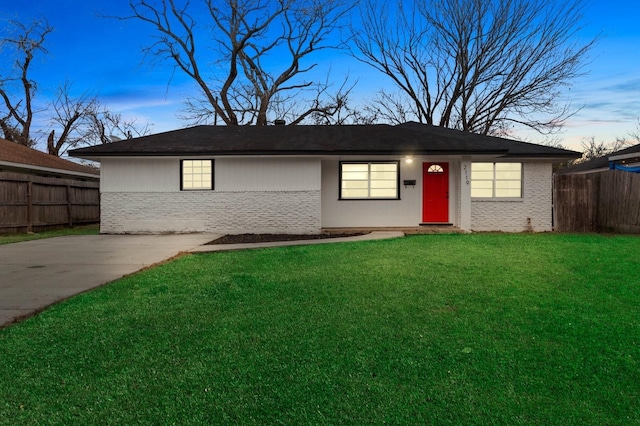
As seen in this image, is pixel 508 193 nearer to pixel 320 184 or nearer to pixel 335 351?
pixel 320 184

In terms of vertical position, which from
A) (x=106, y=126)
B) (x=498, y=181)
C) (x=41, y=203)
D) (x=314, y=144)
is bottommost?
(x=41, y=203)

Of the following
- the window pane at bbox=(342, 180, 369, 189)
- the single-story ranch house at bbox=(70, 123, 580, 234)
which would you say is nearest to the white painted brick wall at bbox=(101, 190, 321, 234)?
the single-story ranch house at bbox=(70, 123, 580, 234)

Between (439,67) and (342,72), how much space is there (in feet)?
21.5

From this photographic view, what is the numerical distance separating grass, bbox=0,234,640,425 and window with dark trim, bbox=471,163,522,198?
8056 millimetres

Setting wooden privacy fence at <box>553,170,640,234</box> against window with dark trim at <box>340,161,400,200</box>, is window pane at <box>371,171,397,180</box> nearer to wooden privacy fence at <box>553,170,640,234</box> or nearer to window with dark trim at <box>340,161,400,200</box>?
window with dark trim at <box>340,161,400,200</box>

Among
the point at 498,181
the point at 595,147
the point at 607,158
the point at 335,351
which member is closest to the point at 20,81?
the point at 498,181

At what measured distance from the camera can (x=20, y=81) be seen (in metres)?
29.9

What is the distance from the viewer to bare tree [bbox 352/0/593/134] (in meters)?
23.5

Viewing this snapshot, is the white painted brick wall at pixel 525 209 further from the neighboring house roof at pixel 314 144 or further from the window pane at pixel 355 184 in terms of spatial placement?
the window pane at pixel 355 184

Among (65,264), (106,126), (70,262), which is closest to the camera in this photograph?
(65,264)

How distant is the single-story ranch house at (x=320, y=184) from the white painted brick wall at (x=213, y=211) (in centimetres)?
3

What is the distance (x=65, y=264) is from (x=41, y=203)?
32.6 feet

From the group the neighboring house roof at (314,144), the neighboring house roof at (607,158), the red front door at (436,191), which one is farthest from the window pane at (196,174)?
the neighboring house roof at (607,158)

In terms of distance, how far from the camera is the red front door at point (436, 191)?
13.7 meters
